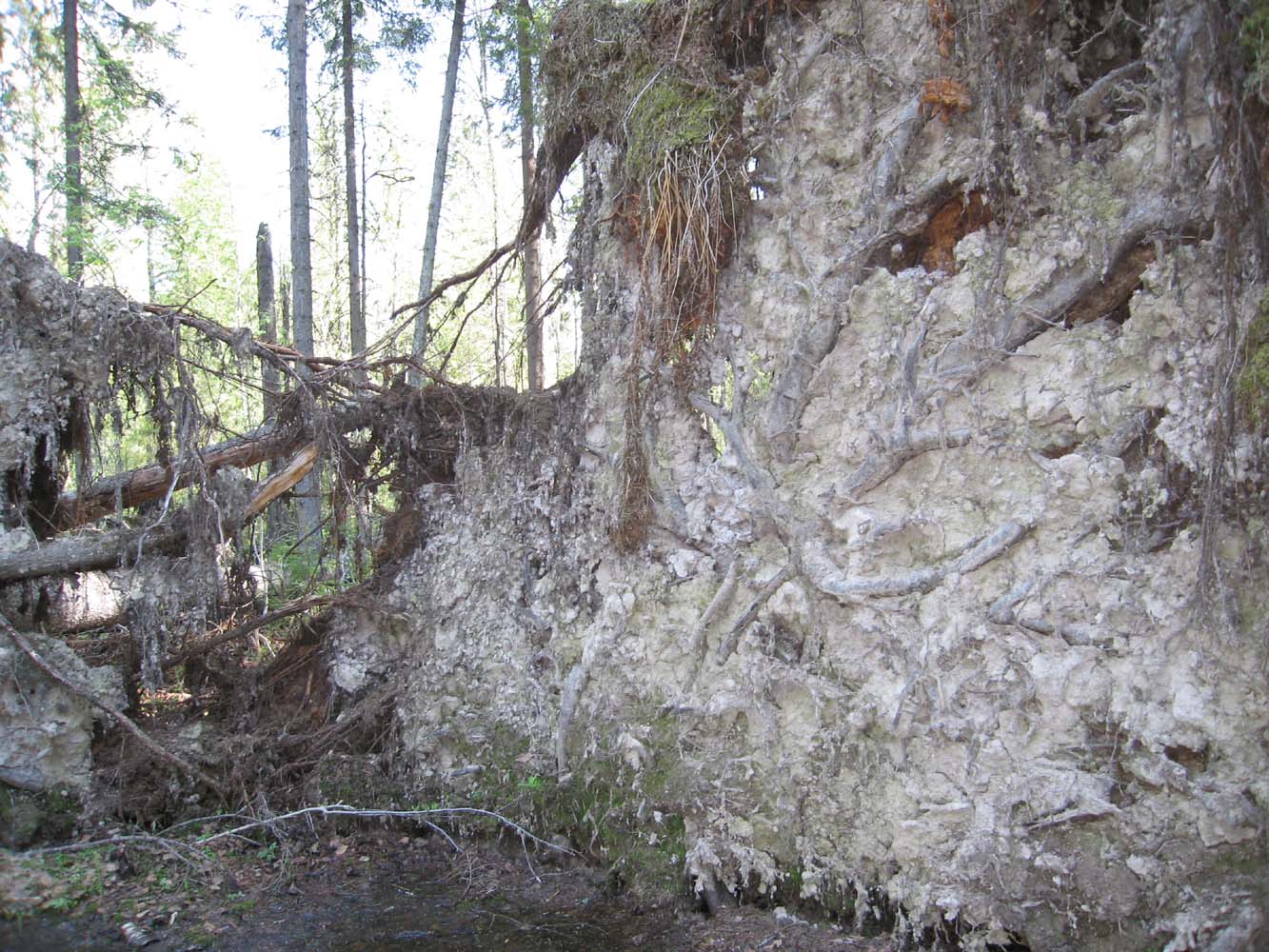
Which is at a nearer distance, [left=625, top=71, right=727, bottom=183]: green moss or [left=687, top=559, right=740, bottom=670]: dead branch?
[left=687, top=559, right=740, bottom=670]: dead branch

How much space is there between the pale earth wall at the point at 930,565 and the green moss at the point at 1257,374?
7 cm

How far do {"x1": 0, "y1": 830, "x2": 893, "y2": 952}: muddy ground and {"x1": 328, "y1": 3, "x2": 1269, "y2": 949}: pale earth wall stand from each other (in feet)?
0.96

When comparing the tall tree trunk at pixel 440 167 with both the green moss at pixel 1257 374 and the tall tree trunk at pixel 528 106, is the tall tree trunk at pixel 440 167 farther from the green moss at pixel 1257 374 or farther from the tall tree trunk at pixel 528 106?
the green moss at pixel 1257 374

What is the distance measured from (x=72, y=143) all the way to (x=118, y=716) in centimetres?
961

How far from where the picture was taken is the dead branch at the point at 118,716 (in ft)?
15.4

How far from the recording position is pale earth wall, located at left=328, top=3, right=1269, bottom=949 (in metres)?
3.03

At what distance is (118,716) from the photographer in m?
4.79

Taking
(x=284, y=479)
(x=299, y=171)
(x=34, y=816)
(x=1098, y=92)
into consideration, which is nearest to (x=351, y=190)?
(x=299, y=171)

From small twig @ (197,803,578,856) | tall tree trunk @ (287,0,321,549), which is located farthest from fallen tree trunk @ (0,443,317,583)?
tall tree trunk @ (287,0,321,549)

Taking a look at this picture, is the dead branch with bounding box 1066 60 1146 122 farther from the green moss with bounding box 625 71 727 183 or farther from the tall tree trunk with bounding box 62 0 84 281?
the tall tree trunk with bounding box 62 0 84 281

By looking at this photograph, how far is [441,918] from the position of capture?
13.4 ft

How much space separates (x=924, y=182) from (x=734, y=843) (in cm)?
309

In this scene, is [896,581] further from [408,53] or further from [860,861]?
[408,53]

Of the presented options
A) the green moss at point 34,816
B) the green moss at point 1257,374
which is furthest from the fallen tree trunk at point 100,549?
the green moss at point 1257,374
